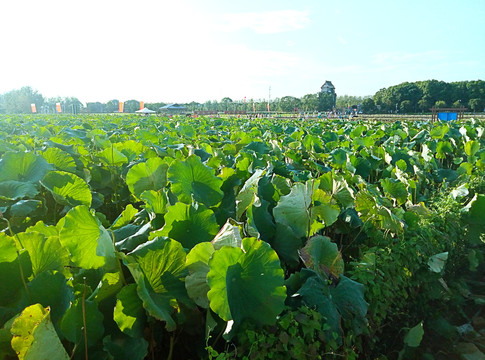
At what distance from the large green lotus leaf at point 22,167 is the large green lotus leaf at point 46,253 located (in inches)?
45.3

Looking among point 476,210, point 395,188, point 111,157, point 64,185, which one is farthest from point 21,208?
point 476,210

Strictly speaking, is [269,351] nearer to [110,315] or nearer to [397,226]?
[110,315]

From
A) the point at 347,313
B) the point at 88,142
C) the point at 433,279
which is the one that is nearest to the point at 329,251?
the point at 347,313

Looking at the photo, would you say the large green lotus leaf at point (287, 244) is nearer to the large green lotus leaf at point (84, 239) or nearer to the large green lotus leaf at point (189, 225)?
the large green lotus leaf at point (189, 225)

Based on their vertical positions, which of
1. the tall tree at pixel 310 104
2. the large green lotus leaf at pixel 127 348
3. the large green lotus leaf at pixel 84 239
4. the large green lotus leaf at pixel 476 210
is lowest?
the large green lotus leaf at pixel 476 210

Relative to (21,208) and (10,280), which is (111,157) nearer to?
(21,208)

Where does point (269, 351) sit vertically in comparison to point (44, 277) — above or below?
below

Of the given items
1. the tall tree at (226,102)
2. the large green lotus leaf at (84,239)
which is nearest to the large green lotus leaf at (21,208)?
the large green lotus leaf at (84,239)

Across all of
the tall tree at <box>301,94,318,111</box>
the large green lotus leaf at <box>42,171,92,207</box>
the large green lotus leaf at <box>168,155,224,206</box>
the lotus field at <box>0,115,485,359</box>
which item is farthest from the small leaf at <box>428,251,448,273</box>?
the tall tree at <box>301,94,318,111</box>

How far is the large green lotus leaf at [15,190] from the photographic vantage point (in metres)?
1.90

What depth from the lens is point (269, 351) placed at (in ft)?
4.53

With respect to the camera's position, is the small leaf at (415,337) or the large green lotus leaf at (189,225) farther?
the small leaf at (415,337)

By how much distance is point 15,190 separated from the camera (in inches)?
76.3

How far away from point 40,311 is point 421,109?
275ft
